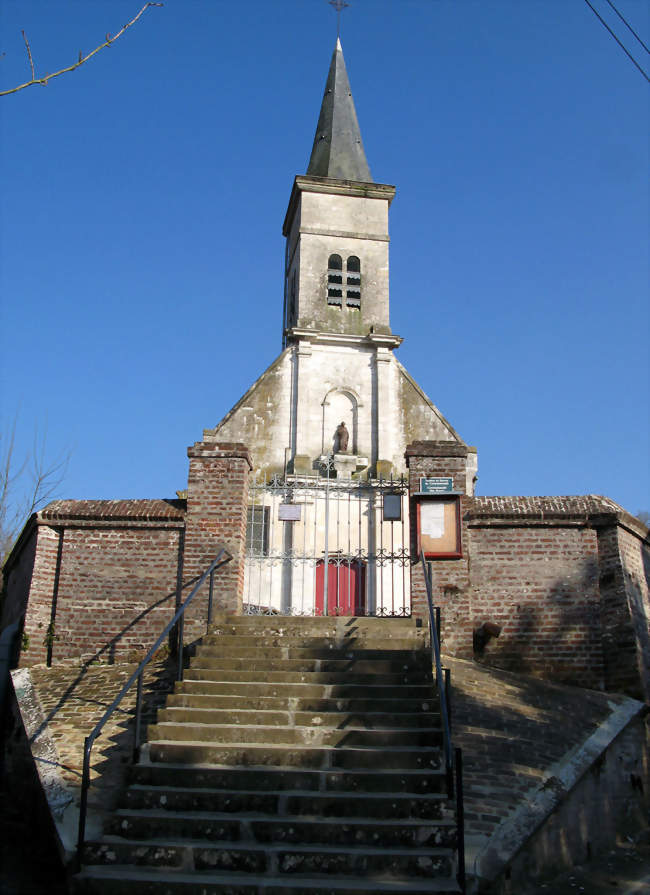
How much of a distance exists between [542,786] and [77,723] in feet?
15.9

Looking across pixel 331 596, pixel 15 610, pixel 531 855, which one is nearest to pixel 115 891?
pixel 531 855

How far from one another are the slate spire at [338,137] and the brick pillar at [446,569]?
40.2 feet

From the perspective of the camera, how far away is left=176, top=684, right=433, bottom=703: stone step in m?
8.84

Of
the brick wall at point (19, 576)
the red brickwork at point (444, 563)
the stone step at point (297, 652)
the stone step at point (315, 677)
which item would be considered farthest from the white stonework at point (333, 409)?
the stone step at point (315, 677)

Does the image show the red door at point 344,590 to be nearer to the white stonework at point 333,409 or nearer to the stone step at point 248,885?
the white stonework at point 333,409

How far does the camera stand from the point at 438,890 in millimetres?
6367

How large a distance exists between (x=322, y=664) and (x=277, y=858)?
9.27ft

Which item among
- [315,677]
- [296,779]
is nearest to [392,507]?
[315,677]

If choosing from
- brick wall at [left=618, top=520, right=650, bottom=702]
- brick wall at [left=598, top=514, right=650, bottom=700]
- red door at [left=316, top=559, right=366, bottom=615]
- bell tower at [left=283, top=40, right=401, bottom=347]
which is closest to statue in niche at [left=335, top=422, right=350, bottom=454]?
bell tower at [left=283, top=40, right=401, bottom=347]

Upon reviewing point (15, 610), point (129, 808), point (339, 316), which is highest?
point (339, 316)

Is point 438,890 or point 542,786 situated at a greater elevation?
point 542,786

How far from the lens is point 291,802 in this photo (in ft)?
24.0

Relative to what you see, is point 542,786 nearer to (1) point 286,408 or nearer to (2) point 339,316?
(1) point 286,408

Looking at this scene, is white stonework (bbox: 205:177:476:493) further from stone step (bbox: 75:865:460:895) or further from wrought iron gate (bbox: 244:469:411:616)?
stone step (bbox: 75:865:460:895)
